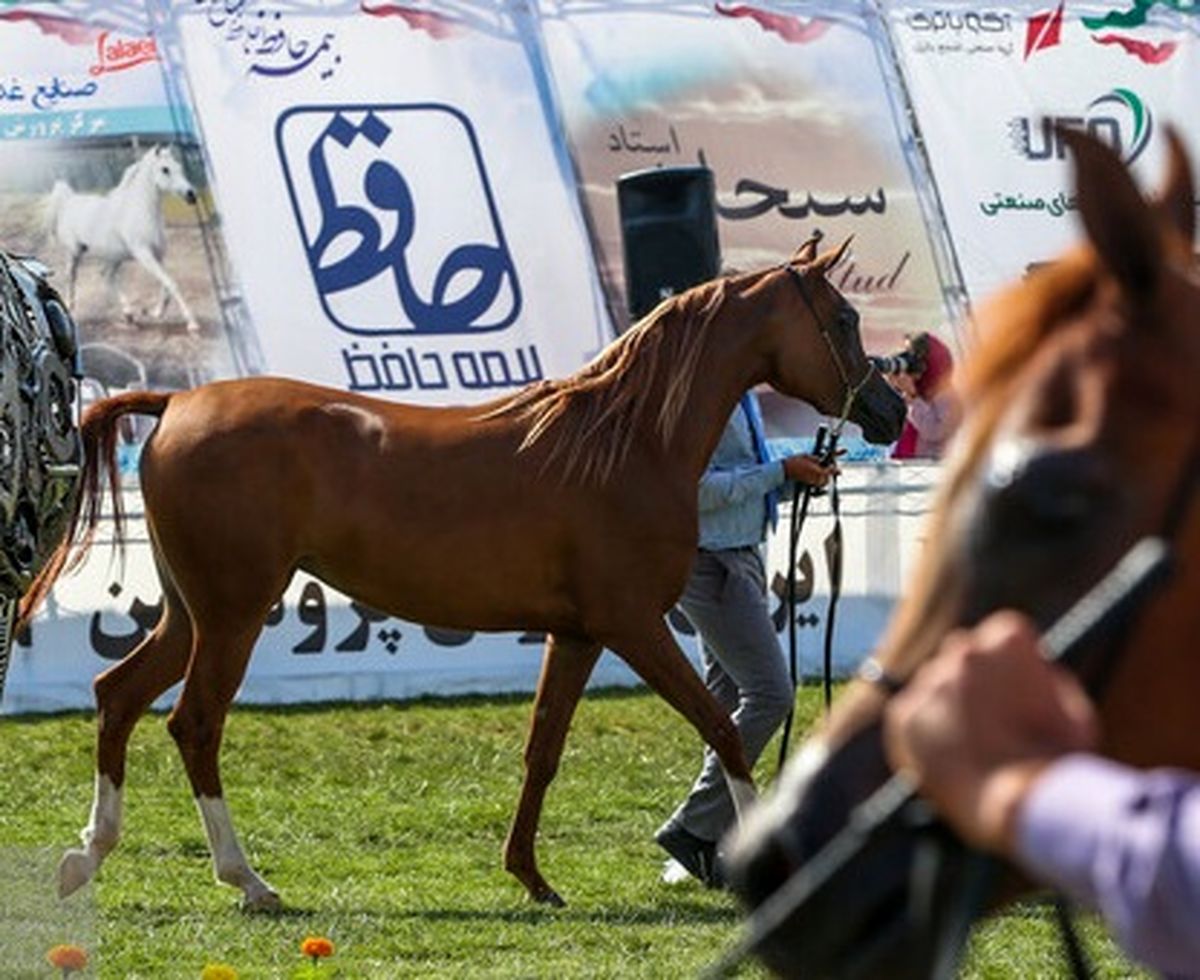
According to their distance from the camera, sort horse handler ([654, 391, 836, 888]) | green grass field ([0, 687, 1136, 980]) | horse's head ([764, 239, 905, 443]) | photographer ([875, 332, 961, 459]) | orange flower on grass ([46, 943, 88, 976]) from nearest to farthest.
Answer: orange flower on grass ([46, 943, 88, 976]), green grass field ([0, 687, 1136, 980]), horse handler ([654, 391, 836, 888]), horse's head ([764, 239, 905, 443]), photographer ([875, 332, 961, 459])

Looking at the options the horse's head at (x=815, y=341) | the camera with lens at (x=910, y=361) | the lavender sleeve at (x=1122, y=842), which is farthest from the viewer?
the camera with lens at (x=910, y=361)

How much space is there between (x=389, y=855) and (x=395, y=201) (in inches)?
261

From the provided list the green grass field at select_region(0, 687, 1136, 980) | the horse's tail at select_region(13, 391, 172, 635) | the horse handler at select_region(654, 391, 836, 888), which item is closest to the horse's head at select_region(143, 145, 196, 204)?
the green grass field at select_region(0, 687, 1136, 980)

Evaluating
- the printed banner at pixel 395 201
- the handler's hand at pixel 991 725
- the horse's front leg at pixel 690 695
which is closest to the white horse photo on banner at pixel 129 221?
the printed banner at pixel 395 201

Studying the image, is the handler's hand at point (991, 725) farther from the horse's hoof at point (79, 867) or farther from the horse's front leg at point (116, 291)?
the horse's front leg at point (116, 291)

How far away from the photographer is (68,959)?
5.34 meters

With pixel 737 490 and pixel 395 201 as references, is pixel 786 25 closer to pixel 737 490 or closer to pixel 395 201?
pixel 395 201

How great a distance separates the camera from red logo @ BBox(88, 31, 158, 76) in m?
16.0

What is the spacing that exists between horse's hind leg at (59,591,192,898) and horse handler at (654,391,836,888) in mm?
1682

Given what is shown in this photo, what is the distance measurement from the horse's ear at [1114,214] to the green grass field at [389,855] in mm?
3703

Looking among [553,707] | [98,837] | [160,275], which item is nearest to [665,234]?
[553,707]

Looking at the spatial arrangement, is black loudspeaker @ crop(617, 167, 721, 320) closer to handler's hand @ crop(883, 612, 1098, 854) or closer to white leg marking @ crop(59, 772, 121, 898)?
white leg marking @ crop(59, 772, 121, 898)

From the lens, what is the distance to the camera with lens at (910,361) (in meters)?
10.8

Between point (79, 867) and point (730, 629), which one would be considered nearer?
point (79, 867)
